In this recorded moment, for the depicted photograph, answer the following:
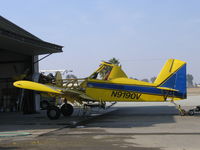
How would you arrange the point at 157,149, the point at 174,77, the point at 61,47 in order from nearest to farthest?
1. the point at 157,149
2. the point at 174,77
3. the point at 61,47

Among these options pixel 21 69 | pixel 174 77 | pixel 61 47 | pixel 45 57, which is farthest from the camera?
pixel 21 69

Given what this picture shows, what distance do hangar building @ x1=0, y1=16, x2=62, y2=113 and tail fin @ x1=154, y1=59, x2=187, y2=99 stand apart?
7014 millimetres

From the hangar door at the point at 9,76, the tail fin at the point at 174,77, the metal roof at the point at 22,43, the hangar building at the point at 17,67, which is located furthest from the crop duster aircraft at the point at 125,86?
the hangar door at the point at 9,76

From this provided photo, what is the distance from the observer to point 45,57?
1942cm

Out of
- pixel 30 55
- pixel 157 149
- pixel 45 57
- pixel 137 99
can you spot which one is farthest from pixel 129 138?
pixel 30 55

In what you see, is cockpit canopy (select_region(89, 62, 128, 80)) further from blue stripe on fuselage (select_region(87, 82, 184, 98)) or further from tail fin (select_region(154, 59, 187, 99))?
tail fin (select_region(154, 59, 187, 99))

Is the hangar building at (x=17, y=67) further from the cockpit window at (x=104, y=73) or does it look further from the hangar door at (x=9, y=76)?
the cockpit window at (x=104, y=73)

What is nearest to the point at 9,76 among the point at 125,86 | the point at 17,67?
the point at 17,67

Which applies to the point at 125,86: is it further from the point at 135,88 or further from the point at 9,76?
the point at 9,76

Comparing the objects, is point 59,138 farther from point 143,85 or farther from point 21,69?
point 21,69

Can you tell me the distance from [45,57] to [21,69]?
271 centimetres

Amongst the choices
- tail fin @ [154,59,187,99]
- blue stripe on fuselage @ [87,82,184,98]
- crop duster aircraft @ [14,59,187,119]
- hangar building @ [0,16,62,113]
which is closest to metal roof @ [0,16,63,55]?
hangar building @ [0,16,62,113]

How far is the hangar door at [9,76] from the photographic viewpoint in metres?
21.0

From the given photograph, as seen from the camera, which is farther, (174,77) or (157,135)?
(174,77)
